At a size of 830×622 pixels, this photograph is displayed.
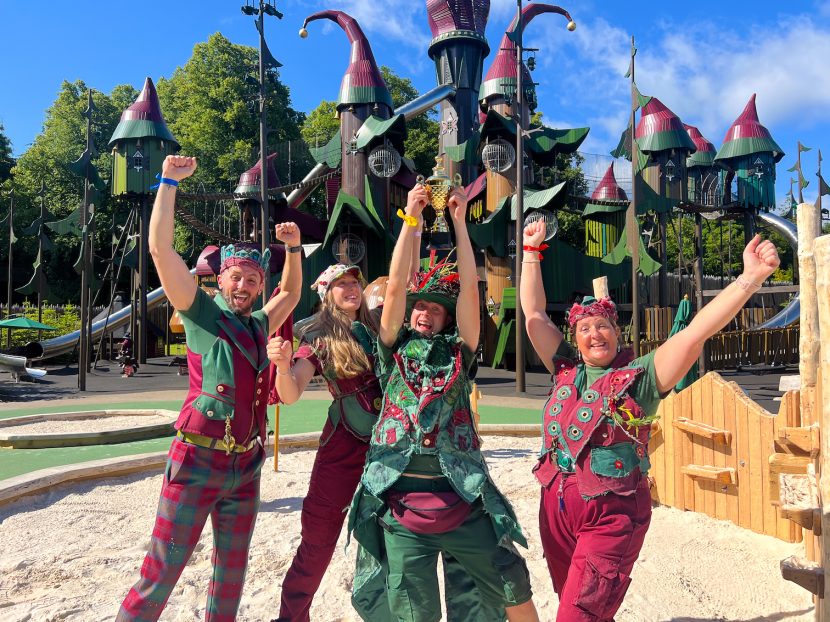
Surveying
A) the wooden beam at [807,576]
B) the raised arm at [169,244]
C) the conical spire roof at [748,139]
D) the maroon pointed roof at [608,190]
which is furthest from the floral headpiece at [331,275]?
the conical spire roof at [748,139]

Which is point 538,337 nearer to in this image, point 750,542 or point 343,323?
point 343,323

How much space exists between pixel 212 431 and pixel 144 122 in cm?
2556

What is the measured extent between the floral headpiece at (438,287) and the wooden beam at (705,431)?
351 centimetres

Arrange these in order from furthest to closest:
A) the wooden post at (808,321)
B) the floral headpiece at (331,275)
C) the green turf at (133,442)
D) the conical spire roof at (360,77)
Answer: the conical spire roof at (360,77)
the green turf at (133,442)
the wooden post at (808,321)
the floral headpiece at (331,275)

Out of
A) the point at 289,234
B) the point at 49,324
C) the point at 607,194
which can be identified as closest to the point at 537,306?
the point at 289,234

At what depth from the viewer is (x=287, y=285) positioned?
3.39m

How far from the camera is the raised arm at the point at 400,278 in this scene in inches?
104

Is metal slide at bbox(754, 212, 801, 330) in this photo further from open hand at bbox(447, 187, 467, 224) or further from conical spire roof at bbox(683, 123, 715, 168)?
open hand at bbox(447, 187, 467, 224)

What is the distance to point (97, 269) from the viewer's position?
40.4 meters

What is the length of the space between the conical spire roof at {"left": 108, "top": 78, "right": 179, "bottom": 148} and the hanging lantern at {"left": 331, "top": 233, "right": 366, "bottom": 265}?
383 inches

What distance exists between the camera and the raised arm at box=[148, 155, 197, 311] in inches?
103

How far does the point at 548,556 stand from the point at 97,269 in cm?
4317

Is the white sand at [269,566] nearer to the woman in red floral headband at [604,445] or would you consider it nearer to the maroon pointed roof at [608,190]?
the woman in red floral headband at [604,445]

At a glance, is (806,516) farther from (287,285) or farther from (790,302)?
(790,302)
